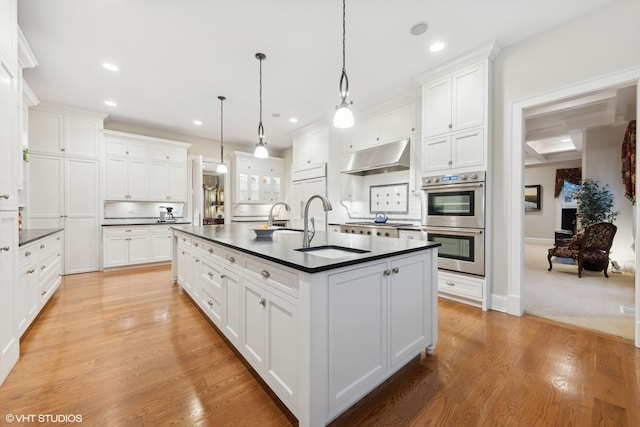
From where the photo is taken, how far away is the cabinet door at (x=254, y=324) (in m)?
1.59

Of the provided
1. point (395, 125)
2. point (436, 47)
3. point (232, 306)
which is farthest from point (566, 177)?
point (232, 306)

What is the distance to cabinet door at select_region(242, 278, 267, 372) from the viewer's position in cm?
159

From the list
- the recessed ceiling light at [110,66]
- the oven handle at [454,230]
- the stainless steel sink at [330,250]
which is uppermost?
the recessed ceiling light at [110,66]

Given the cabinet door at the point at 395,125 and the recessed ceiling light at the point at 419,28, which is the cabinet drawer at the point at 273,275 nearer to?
the recessed ceiling light at the point at 419,28

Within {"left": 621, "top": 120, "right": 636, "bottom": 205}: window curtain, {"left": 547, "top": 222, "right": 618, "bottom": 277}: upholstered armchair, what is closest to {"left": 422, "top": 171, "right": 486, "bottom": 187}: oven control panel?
{"left": 621, "top": 120, "right": 636, "bottom": 205}: window curtain

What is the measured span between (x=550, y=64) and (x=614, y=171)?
4.37 meters

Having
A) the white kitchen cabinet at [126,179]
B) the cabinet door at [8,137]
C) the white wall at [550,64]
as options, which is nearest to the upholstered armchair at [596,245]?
the white wall at [550,64]

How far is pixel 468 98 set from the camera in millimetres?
2998

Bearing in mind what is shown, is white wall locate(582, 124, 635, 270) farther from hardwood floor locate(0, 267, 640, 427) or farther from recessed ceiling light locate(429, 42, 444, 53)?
recessed ceiling light locate(429, 42, 444, 53)

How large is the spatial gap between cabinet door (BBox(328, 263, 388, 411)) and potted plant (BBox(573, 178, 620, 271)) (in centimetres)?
530

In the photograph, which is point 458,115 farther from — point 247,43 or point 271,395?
point 271,395

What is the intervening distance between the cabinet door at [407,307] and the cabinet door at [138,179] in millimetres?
5327

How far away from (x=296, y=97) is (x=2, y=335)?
3962 millimetres

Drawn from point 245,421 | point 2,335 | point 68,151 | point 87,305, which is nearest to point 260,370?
point 245,421
